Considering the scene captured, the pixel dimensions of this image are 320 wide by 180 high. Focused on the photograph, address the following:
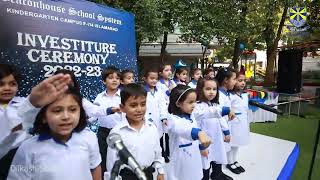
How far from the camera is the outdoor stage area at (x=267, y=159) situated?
4.87 meters

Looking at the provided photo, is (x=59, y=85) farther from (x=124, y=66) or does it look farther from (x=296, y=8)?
(x=296, y=8)

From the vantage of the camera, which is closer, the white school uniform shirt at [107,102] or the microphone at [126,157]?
the microphone at [126,157]

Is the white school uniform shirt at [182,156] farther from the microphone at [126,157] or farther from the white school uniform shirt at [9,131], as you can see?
the microphone at [126,157]

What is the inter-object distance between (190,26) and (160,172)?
7936 mm

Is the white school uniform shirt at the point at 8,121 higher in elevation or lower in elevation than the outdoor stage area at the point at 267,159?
higher

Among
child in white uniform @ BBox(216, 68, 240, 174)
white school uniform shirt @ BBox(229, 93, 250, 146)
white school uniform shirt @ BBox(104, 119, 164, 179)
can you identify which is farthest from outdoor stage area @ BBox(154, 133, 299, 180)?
white school uniform shirt @ BBox(104, 119, 164, 179)

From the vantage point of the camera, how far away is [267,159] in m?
5.67

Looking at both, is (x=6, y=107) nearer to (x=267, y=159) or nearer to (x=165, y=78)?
(x=165, y=78)

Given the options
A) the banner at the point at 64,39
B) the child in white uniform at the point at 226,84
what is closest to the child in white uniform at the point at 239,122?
the child in white uniform at the point at 226,84

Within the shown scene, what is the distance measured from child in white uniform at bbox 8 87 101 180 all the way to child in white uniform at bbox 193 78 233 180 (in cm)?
187

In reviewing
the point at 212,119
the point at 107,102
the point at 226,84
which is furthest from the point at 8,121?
the point at 226,84

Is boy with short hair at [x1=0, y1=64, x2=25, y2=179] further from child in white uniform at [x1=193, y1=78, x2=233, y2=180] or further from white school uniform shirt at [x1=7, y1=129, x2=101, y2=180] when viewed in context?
child in white uniform at [x1=193, y1=78, x2=233, y2=180]

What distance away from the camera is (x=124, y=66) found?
202 inches

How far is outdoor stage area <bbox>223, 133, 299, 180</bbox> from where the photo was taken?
487cm
